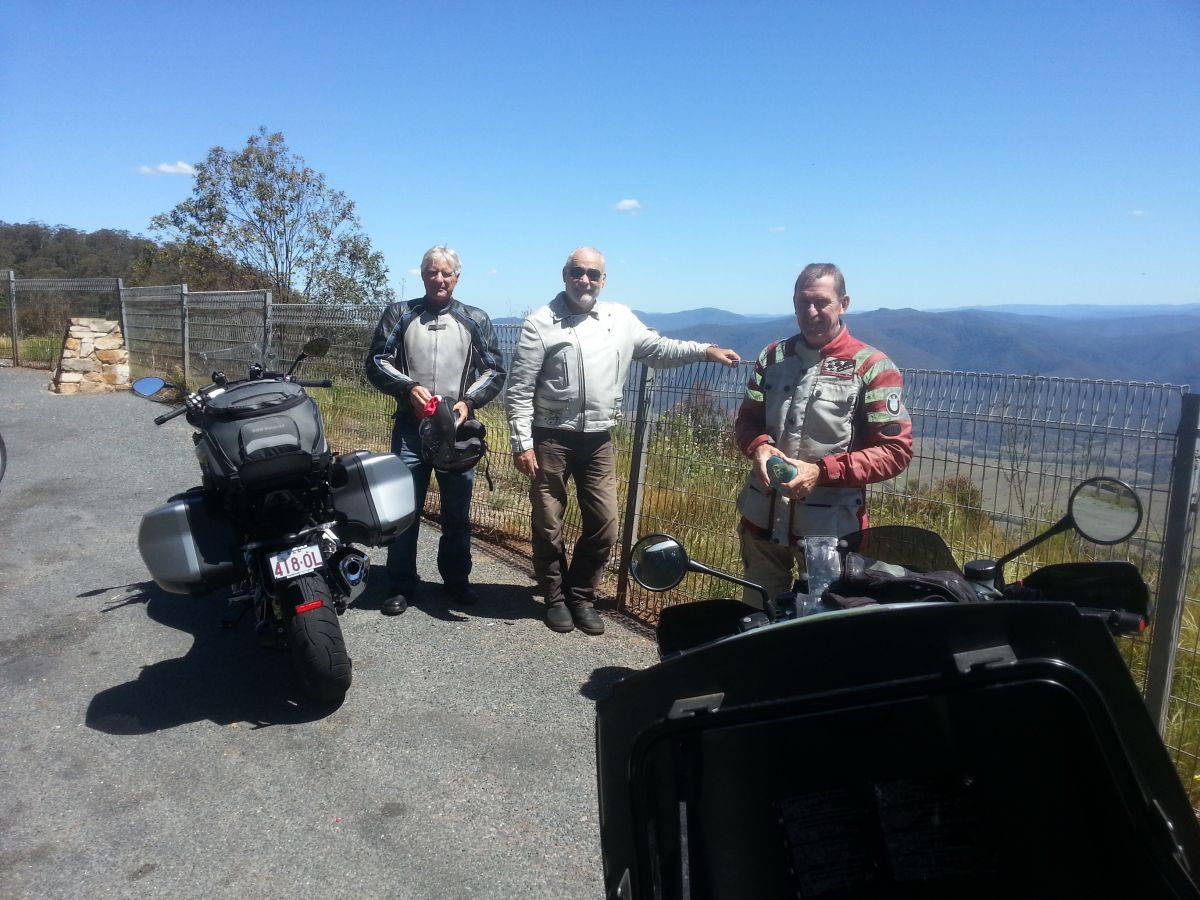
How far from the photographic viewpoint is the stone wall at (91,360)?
44.0ft

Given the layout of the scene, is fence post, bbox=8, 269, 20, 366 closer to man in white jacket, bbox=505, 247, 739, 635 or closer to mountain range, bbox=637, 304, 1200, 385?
mountain range, bbox=637, 304, 1200, 385

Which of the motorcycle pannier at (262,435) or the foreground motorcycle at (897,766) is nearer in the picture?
the foreground motorcycle at (897,766)

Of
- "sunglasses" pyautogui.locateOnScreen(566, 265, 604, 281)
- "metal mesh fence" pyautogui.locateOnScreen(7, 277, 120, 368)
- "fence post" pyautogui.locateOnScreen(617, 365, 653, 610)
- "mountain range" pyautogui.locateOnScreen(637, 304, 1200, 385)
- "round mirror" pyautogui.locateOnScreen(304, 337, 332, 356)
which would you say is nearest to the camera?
"sunglasses" pyautogui.locateOnScreen(566, 265, 604, 281)

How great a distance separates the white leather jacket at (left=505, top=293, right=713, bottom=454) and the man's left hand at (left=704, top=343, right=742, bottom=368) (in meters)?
0.08

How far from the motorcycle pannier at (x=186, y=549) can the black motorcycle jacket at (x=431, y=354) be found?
145cm

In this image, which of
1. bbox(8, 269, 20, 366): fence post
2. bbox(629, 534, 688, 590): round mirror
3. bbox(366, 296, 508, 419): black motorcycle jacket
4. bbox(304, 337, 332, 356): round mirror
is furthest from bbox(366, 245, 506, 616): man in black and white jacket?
bbox(8, 269, 20, 366): fence post

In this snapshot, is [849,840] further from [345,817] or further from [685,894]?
[345,817]

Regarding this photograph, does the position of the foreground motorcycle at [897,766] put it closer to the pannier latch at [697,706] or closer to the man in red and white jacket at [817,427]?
the pannier latch at [697,706]

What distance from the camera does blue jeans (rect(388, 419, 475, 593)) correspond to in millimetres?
5121

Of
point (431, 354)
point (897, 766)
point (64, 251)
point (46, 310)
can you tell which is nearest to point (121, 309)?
point (46, 310)

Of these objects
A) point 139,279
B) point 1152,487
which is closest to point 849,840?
point 1152,487

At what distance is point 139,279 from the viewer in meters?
23.9

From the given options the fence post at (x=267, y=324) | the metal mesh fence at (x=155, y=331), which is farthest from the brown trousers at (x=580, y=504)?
the metal mesh fence at (x=155, y=331)

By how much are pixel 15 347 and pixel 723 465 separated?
56.9ft
